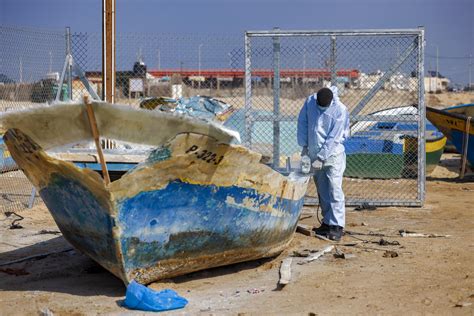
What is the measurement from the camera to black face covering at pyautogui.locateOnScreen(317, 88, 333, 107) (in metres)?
9.13

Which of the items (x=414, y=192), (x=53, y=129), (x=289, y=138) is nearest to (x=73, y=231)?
(x=53, y=129)

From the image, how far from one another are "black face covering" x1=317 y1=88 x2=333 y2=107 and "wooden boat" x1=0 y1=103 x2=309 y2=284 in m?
1.96

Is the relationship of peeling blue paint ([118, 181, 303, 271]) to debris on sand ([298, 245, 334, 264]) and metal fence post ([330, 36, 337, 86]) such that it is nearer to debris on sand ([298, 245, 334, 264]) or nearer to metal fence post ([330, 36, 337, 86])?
debris on sand ([298, 245, 334, 264])

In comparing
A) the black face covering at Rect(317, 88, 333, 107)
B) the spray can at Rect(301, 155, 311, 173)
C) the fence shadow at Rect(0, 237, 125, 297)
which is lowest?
the fence shadow at Rect(0, 237, 125, 297)

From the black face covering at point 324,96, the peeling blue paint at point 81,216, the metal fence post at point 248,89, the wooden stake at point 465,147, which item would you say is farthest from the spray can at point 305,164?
the wooden stake at point 465,147

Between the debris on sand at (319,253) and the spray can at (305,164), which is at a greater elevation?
the spray can at (305,164)

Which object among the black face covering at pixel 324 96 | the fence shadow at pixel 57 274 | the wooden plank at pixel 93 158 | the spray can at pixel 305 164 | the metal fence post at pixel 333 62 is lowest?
the fence shadow at pixel 57 274

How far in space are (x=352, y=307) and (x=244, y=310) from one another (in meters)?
0.85

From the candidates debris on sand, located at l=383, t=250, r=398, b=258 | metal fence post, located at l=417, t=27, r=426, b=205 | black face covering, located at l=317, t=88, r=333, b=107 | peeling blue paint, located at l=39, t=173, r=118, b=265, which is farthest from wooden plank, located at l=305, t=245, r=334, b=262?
metal fence post, located at l=417, t=27, r=426, b=205

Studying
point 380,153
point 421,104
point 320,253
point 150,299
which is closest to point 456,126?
point 380,153

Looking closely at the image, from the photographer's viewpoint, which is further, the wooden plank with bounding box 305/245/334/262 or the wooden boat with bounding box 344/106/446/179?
the wooden boat with bounding box 344/106/446/179

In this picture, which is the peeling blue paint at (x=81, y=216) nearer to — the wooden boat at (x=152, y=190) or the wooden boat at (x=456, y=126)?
the wooden boat at (x=152, y=190)

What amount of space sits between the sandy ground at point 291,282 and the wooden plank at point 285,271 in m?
0.07

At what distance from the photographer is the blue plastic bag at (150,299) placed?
639 cm
